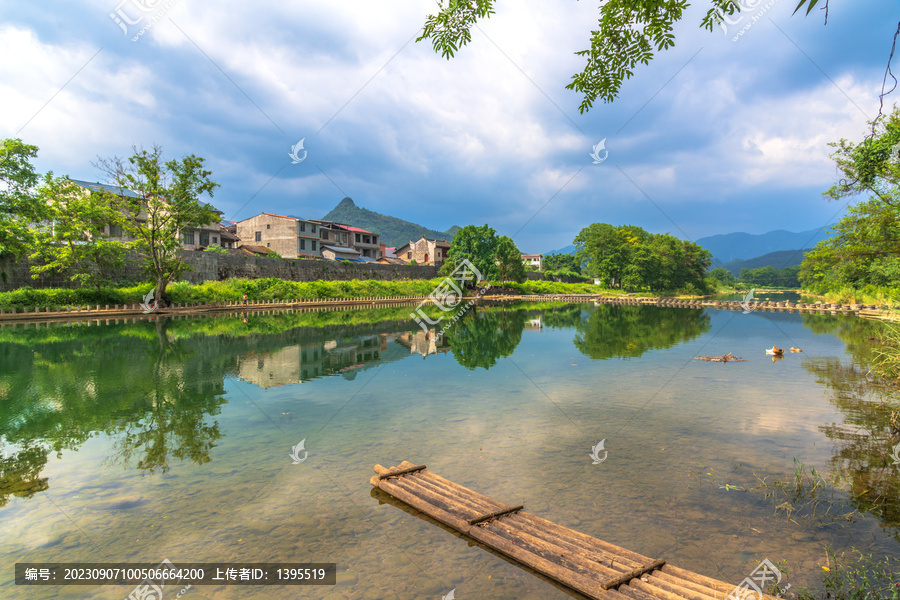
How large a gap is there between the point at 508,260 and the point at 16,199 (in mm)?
55363

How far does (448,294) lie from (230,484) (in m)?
57.6

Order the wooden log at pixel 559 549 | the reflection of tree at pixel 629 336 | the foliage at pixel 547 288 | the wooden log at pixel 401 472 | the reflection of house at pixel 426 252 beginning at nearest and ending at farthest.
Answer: the wooden log at pixel 559 549, the wooden log at pixel 401 472, the reflection of tree at pixel 629 336, the foliage at pixel 547 288, the reflection of house at pixel 426 252

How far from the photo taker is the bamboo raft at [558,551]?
3.65m

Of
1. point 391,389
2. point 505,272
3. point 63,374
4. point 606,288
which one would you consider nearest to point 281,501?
point 391,389

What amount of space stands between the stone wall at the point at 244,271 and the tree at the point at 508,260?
34.6ft

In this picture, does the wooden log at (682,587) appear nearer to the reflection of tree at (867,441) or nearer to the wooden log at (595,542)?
the wooden log at (595,542)

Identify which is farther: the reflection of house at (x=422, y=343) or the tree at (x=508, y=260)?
the tree at (x=508, y=260)

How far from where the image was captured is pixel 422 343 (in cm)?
2106

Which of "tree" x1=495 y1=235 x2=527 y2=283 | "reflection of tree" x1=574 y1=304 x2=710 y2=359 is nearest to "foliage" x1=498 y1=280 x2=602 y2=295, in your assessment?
"tree" x1=495 y1=235 x2=527 y2=283

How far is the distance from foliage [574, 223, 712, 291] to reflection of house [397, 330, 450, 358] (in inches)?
2214

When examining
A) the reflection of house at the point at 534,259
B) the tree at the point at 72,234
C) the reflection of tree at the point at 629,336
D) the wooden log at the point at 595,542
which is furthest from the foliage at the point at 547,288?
the wooden log at the point at 595,542

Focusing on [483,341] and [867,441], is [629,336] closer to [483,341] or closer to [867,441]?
[483,341]

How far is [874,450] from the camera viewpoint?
7.27m

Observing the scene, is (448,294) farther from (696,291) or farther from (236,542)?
(236,542)
